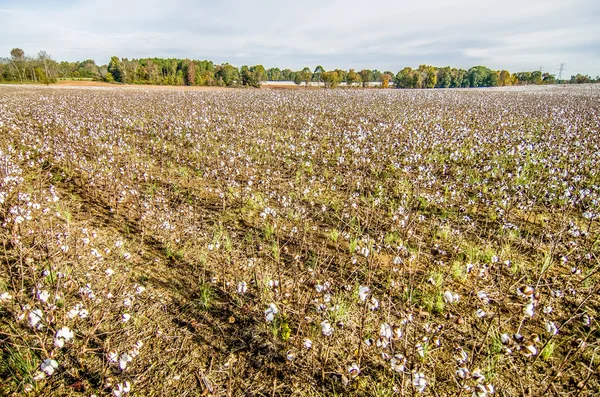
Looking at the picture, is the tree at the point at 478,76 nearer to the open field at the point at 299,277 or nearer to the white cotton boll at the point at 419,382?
the open field at the point at 299,277

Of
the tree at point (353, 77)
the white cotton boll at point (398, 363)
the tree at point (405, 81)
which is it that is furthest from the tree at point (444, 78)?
the white cotton boll at point (398, 363)

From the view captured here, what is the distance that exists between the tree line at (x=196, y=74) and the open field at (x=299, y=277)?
93.1 m

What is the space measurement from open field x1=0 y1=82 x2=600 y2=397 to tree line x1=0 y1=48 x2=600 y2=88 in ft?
305

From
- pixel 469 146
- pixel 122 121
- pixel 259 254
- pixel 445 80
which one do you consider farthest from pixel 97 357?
pixel 445 80

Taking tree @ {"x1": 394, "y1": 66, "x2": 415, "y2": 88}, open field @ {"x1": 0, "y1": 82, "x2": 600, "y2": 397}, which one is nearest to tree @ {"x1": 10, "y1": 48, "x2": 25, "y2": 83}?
open field @ {"x1": 0, "y1": 82, "x2": 600, "y2": 397}

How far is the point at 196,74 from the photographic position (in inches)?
4437

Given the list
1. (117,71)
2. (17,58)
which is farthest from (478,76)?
(17,58)

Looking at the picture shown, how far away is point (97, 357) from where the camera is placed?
Result: 3.34 meters

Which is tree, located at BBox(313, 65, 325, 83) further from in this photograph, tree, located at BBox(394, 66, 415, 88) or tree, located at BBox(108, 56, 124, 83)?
tree, located at BBox(108, 56, 124, 83)

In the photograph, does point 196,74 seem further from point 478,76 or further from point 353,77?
point 478,76

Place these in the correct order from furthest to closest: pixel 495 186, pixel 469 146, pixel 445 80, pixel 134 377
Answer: pixel 445 80
pixel 469 146
pixel 495 186
pixel 134 377

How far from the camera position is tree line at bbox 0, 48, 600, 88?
87.4 metres

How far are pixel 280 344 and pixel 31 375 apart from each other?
2551 millimetres

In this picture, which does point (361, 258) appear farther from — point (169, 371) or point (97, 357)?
point (97, 357)
